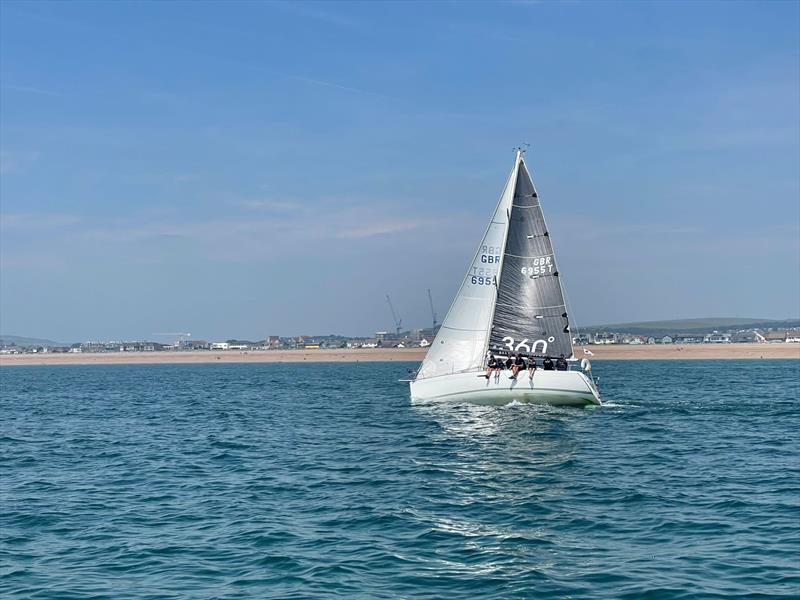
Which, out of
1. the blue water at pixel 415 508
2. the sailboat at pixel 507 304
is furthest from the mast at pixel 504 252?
the blue water at pixel 415 508

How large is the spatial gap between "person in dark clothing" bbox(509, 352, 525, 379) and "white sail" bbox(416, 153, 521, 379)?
2271 mm

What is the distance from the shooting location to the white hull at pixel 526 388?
4184cm

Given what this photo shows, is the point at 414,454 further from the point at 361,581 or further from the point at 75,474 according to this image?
the point at 361,581

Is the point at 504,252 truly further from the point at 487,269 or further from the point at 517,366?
the point at 517,366

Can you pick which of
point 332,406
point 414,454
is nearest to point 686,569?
point 414,454

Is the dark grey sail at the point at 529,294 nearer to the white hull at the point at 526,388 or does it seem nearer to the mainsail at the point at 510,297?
the mainsail at the point at 510,297

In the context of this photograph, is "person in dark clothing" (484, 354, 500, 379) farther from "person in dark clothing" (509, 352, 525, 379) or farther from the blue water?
the blue water

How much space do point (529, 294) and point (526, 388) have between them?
5978mm

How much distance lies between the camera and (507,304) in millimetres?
45656

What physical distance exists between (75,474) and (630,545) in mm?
18513

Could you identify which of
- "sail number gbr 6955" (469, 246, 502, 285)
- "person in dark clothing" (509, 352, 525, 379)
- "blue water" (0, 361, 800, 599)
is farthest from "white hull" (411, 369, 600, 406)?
"sail number gbr 6955" (469, 246, 502, 285)

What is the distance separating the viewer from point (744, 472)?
25.2 m

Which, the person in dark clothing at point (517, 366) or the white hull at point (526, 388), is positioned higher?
the person in dark clothing at point (517, 366)

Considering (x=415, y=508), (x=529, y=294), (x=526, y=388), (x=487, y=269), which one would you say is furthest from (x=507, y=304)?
(x=415, y=508)
